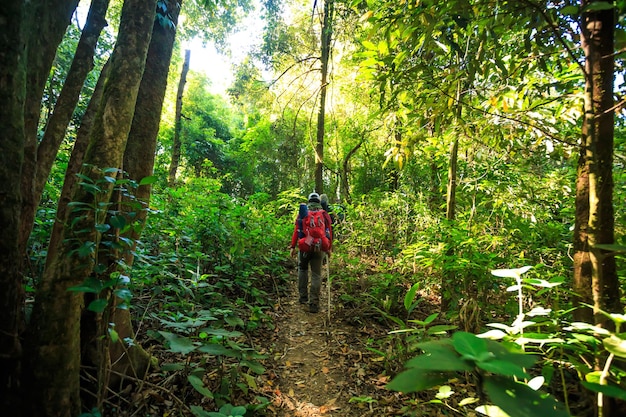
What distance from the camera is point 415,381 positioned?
2.52 ft

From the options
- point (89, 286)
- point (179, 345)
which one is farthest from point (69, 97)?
point (179, 345)

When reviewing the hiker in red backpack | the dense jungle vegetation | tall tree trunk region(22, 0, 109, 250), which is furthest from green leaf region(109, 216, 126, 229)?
the hiker in red backpack

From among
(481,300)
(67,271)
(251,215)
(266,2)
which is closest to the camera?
(67,271)

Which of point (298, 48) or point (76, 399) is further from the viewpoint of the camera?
point (298, 48)

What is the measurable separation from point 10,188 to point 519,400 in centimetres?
210

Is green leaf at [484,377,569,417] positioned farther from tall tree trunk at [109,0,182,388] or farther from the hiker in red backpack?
the hiker in red backpack

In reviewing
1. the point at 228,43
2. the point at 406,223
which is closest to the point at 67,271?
the point at 406,223

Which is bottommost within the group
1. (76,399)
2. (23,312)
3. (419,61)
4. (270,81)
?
(76,399)

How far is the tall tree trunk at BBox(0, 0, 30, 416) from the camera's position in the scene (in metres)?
1.42

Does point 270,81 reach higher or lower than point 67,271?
higher

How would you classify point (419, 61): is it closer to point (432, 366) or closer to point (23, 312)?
point (432, 366)

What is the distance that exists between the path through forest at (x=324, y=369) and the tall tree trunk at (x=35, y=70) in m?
2.47

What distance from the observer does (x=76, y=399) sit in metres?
1.63

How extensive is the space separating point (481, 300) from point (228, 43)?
11257 millimetres
